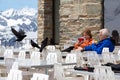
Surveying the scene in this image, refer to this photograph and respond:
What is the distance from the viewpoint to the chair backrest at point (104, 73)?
225 inches

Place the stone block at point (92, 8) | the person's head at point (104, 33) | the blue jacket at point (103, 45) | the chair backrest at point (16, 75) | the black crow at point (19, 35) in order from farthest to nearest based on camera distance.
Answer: the stone block at point (92, 8) → the black crow at point (19, 35) → the blue jacket at point (103, 45) → the person's head at point (104, 33) → the chair backrest at point (16, 75)

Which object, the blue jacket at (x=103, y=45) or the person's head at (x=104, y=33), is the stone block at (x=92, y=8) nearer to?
the blue jacket at (x=103, y=45)

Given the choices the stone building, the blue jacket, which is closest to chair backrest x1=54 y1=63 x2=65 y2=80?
the blue jacket

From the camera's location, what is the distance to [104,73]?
5.82 metres

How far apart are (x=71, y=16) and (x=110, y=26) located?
132 centimetres

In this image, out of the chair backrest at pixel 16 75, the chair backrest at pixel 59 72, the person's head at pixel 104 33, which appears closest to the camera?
the chair backrest at pixel 16 75

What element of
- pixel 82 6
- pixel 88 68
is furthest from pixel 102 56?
pixel 82 6

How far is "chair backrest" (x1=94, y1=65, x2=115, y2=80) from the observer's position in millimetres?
5719

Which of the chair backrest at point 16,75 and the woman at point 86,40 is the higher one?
the chair backrest at point 16,75

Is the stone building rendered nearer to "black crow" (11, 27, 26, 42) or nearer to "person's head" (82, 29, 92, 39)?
"black crow" (11, 27, 26, 42)

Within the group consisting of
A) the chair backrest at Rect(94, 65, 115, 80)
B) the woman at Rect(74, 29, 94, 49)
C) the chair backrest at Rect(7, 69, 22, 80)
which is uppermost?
the chair backrest at Rect(7, 69, 22, 80)

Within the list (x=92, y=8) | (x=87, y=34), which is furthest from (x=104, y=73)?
(x=92, y=8)

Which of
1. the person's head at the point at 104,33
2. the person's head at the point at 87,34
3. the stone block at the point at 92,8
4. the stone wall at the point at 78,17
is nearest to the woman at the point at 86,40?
the person's head at the point at 87,34

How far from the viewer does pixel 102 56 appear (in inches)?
348
